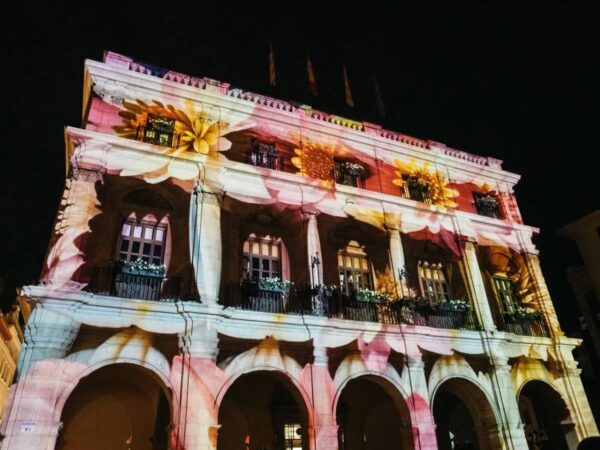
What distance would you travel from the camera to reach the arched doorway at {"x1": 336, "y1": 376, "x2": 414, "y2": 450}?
54.6 feet

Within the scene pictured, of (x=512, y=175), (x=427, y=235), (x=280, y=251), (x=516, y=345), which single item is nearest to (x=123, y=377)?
(x=280, y=251)

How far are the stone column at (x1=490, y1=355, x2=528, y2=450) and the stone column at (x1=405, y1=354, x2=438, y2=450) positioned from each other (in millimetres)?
2894

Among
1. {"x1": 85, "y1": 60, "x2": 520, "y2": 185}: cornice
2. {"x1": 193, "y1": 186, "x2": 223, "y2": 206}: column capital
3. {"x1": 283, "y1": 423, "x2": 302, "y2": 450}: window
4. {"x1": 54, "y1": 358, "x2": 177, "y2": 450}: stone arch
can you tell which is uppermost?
{"x1": 85, "y1": 60, "x2": 520, "y2": 185}: cornice

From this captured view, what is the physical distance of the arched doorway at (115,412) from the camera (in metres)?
13.5

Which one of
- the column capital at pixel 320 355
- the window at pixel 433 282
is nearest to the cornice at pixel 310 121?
the window at pixel 433 282

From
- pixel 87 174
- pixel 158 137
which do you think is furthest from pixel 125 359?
pixel 158 137

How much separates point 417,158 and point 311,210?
259 inches

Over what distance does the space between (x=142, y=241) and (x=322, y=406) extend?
23.9 feet

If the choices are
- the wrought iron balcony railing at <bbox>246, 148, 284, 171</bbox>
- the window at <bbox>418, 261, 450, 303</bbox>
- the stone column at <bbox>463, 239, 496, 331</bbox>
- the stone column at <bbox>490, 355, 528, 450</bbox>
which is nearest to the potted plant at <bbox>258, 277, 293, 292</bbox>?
the wrought iron balcony railing at <bbox>246, 148, 284, 171</bbox>

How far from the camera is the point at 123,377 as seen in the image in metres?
14.2

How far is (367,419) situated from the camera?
55.9 ft

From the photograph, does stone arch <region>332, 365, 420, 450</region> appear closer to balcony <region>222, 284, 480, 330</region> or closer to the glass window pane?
balcony <region>222, 284, 480, 330</region>

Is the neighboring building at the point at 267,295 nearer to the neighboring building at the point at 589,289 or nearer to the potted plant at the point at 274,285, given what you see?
the potted plant at the point at 274,285

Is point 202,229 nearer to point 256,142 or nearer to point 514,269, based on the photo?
point 256,142
